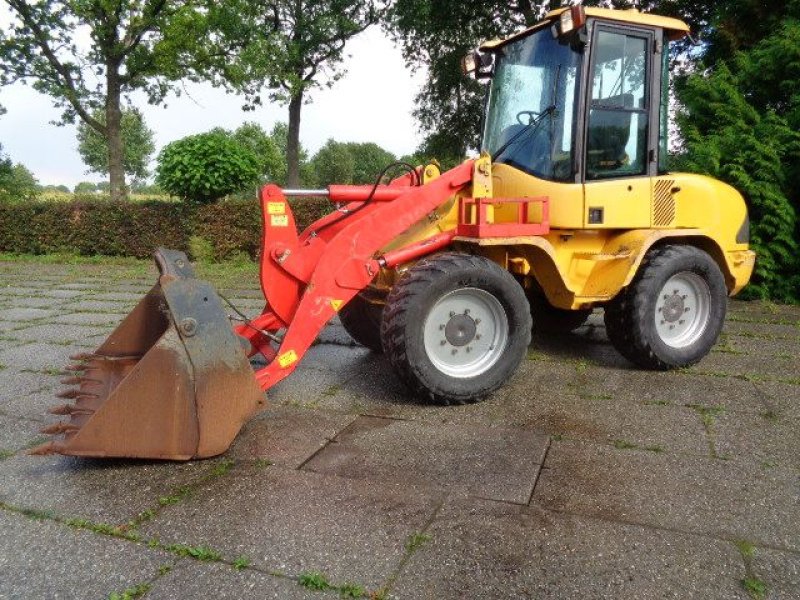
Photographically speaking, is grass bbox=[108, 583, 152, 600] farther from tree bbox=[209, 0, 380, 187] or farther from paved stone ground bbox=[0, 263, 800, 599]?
tree bbox=[209, 0, 380, 187]

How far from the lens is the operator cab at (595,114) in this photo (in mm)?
4539

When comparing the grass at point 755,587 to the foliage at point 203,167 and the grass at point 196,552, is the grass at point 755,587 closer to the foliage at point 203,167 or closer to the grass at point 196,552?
the grass at point 196,552

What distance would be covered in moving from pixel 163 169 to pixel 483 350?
10.4 metres

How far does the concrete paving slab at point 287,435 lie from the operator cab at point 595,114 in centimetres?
212

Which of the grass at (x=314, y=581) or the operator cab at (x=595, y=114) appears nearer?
the grass at (x=314, y=581)

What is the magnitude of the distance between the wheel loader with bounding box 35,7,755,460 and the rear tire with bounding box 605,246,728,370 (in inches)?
0.5

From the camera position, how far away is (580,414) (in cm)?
403

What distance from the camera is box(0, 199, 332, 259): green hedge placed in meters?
12.9

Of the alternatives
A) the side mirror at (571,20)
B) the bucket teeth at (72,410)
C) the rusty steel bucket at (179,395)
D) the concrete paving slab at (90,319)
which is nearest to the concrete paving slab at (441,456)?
the rusty steel bucket at (179,395)

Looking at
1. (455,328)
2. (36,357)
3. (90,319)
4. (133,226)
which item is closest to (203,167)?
(133,226)

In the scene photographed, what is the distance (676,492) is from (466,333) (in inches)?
63.1

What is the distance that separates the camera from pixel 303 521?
2693mm

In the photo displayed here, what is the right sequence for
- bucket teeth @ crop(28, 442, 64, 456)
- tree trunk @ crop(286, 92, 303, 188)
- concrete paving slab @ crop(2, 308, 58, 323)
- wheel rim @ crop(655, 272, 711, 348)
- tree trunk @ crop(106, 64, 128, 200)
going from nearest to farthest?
1. bucket teeth @ crop(28, 442, 64, 456)
2. wheel rim @ crop(655, 272, 711, 348)
3. concrete paving slab @ crop(2, 308, 58, 323)
4. tree trunk @ crop(106, 64, 128, 200)
5. tree trunk @ crop(286, 92, 303, 188)

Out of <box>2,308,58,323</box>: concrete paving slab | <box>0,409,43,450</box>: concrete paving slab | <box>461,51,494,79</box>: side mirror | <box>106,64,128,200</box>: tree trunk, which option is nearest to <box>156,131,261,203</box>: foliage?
<box>2,308,58,323</box>: concrete paving slab
